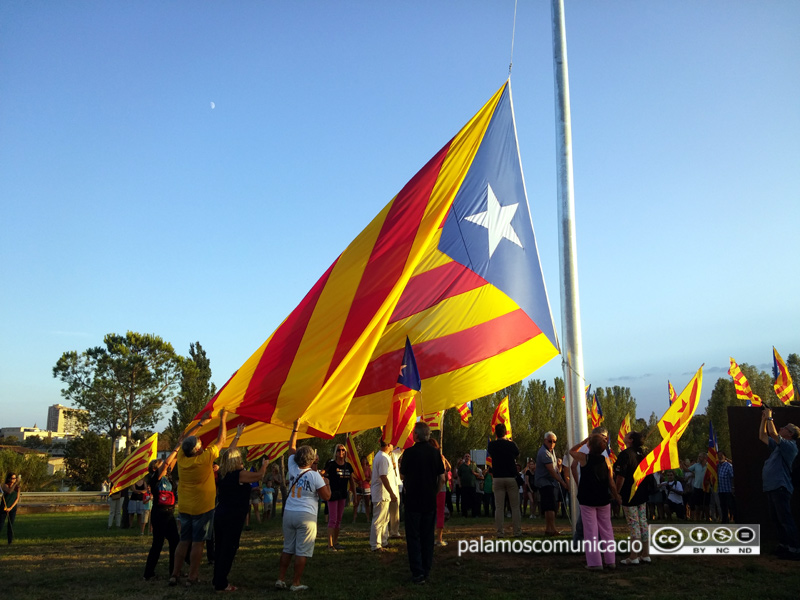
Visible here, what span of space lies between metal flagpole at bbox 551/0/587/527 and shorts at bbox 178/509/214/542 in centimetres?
523

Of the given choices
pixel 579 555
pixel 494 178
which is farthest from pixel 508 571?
pixel 494 178

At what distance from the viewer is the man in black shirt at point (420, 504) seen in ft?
24.3

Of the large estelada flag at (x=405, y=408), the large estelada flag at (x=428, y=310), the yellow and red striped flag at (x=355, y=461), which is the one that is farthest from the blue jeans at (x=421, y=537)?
the yellow and red striped flag at (x=355, y=461)

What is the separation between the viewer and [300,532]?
7023mm

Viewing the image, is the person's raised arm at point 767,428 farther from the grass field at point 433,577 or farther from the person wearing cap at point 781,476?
the grass field at point 433,577

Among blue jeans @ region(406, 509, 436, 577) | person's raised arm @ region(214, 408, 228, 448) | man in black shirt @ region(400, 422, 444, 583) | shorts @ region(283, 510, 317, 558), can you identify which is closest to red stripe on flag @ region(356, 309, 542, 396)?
person's raised arm @ region(214, 408, 228, 448)

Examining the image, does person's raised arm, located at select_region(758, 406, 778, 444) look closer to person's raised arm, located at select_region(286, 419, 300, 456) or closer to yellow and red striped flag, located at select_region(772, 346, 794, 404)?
person's raised arm, located at select_region(286, 419, 300, 456)

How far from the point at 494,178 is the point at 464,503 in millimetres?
10974

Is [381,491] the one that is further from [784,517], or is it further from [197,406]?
[197,406]

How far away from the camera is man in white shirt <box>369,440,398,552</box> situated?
977 centimetres

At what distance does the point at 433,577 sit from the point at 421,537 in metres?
0.50

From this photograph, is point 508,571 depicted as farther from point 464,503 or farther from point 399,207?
point 464,503

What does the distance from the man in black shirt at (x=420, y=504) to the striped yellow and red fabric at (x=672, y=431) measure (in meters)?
2.60

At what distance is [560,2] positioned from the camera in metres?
10.3
